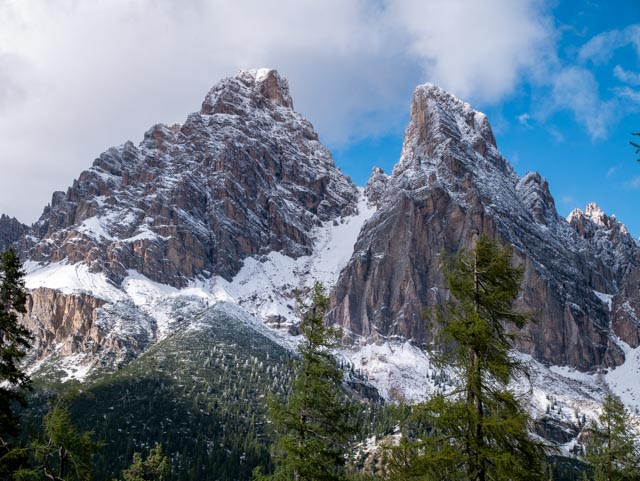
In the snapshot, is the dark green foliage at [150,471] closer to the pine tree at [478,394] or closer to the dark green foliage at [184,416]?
the pine tree at [478,394]

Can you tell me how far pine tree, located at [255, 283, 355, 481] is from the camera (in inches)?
768

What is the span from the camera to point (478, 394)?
50.2 feet

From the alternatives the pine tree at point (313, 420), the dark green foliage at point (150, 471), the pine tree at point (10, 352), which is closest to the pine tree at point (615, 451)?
the pine tree at point (313, 420)

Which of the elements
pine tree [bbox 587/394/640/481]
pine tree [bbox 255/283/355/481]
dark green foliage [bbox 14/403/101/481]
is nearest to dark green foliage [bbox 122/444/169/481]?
dark green foliage [bbox 14/403/101/481]

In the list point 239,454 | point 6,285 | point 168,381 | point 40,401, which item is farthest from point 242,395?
point 6,285

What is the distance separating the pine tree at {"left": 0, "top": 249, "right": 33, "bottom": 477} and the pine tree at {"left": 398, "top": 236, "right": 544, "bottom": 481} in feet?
45.8

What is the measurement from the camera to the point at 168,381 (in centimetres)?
18275

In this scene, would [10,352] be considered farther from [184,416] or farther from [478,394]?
[184,416]

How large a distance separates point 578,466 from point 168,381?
13008 cm

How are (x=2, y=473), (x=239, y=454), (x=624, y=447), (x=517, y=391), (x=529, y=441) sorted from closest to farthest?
(x=529, y=441)
(x=517, y=391)
(x=2, y=473)
(x=624, y=447)
(x=239, y=454)

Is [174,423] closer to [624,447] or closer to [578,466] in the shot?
[578,466]

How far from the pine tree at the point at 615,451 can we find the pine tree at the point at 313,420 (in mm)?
10427

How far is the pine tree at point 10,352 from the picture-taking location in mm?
19938

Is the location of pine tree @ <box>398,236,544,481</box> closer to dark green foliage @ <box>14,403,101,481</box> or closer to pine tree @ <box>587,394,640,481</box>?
pine tree @ <box>587,394,640,481</box>
